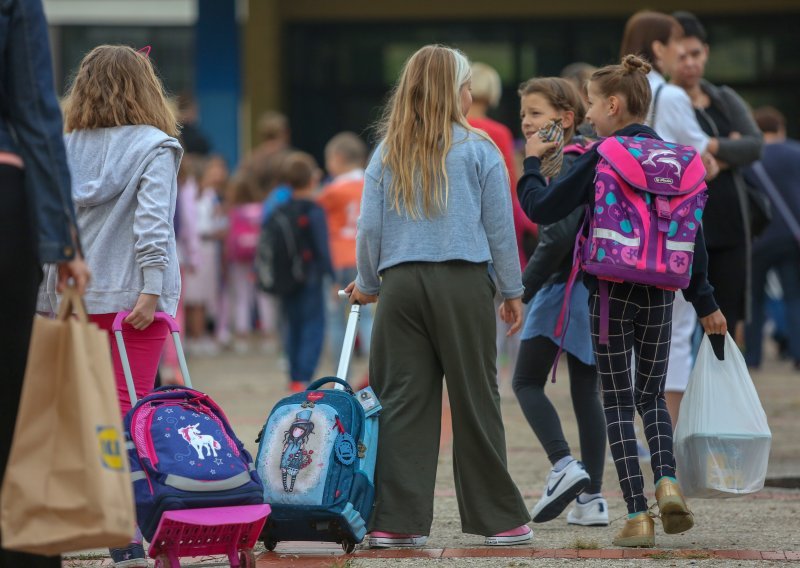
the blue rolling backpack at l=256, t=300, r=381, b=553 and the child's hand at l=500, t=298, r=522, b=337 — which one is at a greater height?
the child's hand at l=500, t=298, r=522, b=337

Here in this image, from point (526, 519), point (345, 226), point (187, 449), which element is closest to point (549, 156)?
point (526, 519)

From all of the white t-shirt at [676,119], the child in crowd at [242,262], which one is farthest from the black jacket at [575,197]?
the child in crowd at [242,262]

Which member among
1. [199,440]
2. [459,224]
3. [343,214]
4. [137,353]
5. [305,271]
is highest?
[459,224]

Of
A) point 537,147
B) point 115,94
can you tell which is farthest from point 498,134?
point 115,94

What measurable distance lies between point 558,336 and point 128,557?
1.93m

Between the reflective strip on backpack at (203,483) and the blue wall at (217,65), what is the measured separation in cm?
1453

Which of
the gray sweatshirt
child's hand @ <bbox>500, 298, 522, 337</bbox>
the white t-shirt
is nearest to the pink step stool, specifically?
the gray sweatshirt

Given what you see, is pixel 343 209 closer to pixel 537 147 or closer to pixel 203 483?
pixel 537 147

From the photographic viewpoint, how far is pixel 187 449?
456cm

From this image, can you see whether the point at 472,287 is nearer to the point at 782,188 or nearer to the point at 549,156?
the point at 549,156

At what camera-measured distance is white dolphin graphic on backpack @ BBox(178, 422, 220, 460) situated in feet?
15.0

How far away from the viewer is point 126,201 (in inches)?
199

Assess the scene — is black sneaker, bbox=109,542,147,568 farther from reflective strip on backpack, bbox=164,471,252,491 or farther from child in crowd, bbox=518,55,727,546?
child in crowd, bbox=518,55,727,546

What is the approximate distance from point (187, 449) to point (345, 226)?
7.06 metres
